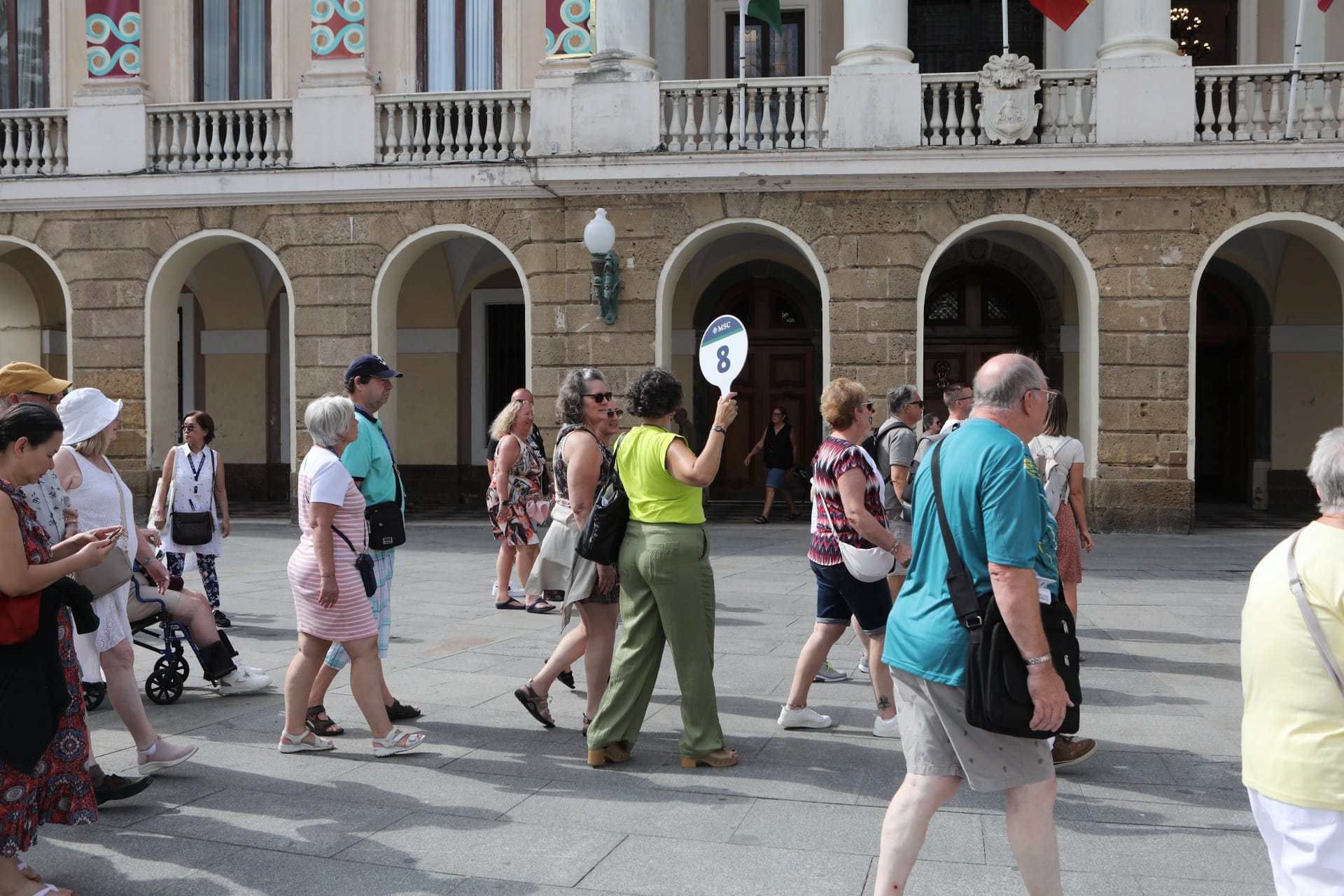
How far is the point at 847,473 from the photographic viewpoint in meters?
5.50

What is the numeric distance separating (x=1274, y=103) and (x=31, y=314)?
20186 millimetres

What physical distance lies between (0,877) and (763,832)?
2623 mm

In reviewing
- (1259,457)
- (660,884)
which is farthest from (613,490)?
(1259,457)

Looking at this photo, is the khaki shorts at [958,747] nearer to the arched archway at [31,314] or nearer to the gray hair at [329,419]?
the gray hair at [329,419]

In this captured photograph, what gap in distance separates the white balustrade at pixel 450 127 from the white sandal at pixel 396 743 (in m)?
11.9

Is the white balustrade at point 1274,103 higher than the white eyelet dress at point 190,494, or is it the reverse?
the white balustrade at point 1274,103

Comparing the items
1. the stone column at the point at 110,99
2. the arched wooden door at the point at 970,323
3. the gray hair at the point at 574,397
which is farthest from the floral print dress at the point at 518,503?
the arched wooden door at the point at 970,323

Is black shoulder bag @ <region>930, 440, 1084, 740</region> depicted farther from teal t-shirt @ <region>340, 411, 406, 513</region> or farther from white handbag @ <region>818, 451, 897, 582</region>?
teal t-shirt @ <region>340, 411, 406, 513</region>

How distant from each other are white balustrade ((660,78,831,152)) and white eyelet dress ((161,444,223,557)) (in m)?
8.61

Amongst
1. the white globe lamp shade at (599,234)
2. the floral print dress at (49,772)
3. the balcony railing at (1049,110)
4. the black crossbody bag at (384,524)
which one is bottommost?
the floral print dress at (49,772)

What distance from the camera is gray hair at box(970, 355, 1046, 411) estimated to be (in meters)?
3.51

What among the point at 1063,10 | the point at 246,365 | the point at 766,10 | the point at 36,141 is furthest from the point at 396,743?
the point at 246,365

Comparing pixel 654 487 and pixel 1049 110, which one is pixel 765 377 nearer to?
pixel 1049 110

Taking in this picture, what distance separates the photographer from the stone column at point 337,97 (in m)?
16.6
